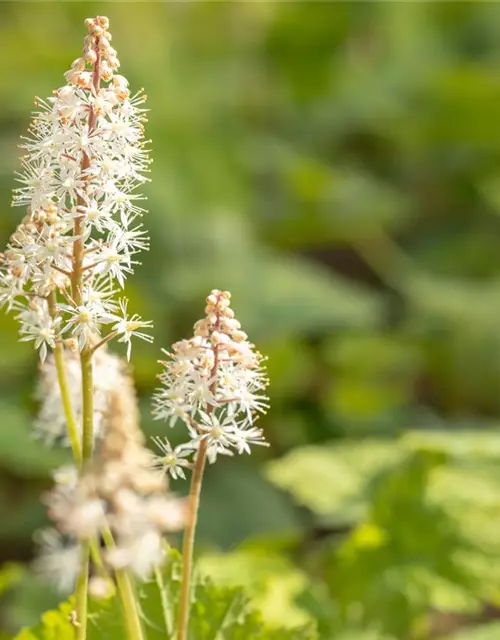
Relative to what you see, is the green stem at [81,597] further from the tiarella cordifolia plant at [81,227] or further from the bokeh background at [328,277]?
the bokeh background at [328,277]

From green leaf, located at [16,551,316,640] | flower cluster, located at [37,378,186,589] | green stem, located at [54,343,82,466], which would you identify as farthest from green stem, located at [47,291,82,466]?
green leaf, located at [16,551,316,640]

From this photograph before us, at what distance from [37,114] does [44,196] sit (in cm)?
10

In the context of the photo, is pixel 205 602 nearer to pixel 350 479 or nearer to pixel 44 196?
pixel 44 196

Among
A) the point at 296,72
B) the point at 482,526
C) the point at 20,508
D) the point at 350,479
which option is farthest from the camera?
the point at 296,72

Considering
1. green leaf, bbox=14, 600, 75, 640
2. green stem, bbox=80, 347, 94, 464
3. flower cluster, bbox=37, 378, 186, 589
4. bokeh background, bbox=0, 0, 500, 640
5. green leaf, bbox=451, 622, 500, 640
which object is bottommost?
flower cluster, bbox=37, 378, 186, 589

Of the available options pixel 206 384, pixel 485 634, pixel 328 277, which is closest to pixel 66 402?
pixel 206 384

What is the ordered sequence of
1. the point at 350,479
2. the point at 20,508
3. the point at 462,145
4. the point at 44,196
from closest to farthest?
the point at 44,196 → the point at 350,479 → the point at 20,508 → the point at 462,145

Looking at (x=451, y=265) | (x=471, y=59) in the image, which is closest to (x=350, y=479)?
(x=451, y=265)

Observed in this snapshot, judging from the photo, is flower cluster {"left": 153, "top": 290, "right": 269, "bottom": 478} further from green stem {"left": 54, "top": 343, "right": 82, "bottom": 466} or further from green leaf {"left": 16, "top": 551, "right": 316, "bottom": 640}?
green leaf {"left": 16, "top": 551, "right": 316, "bottom": 640}

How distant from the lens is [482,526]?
5.32ft

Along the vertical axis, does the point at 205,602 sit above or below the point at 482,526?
below

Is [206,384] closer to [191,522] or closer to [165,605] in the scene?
[191,522]

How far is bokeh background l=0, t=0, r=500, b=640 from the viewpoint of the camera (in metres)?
1.64

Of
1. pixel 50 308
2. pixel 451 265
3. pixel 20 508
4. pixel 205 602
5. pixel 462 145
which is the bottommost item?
pixel 205 602
